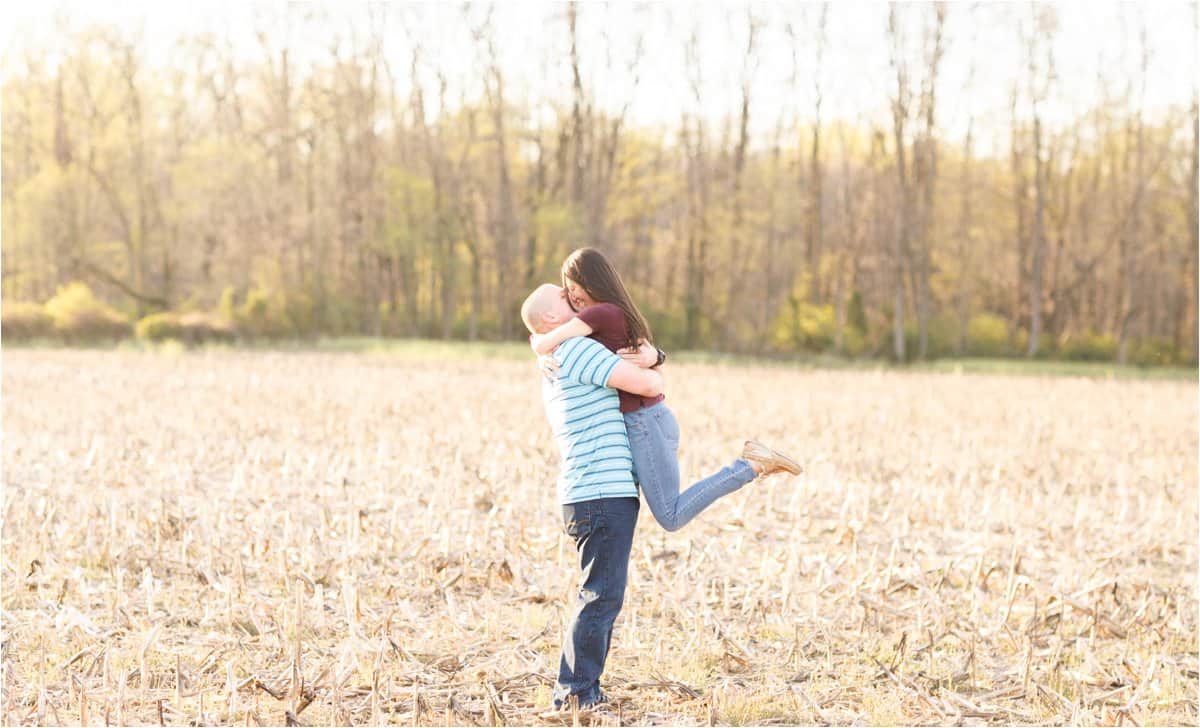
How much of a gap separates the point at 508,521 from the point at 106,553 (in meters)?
2.80

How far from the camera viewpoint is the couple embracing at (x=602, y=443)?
4.86 metres

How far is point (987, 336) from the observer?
4181 centimetres

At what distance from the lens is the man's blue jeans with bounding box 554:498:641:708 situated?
487 cm

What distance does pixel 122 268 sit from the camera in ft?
157

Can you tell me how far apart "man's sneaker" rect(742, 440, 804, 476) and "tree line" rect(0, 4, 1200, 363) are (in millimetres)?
32986

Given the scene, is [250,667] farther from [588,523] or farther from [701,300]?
[701,300]

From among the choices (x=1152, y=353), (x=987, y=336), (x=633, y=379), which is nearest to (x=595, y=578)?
(x=633, y=379)

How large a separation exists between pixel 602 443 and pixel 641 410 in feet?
0.75

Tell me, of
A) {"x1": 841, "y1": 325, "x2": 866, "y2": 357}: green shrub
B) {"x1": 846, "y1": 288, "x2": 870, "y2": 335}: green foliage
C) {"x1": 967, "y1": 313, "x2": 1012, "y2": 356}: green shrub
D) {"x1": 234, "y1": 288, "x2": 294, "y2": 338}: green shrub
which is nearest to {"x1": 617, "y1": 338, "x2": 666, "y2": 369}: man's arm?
{"x1": 841, "y1": 325, "x2": 866, "y2": 357}: green shrub

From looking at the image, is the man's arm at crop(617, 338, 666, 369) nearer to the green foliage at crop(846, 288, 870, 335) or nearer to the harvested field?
the harvested field

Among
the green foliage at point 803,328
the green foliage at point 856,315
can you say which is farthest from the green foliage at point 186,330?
the green foliage at point 856,315

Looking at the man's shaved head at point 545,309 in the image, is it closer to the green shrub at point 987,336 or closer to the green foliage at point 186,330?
the green foliage at point 186,330

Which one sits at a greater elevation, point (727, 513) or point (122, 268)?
point (122, 268)

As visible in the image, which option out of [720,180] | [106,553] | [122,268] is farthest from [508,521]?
[122,268]
